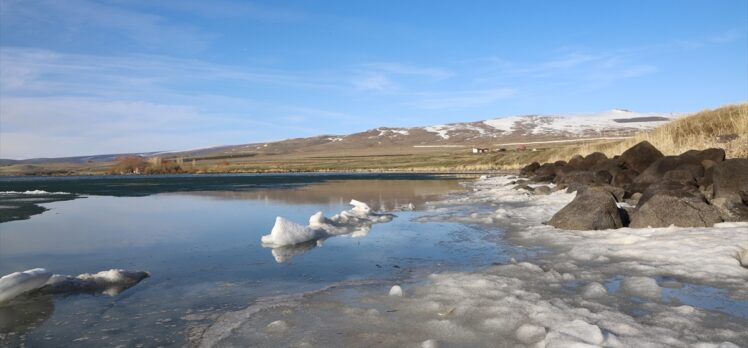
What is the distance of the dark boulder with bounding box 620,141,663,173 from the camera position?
2073 centimetres

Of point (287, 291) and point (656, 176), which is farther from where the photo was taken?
point (656, 176)

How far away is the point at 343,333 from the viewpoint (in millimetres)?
5102

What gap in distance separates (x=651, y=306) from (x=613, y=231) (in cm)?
504

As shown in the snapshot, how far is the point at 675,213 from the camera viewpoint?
10109mm

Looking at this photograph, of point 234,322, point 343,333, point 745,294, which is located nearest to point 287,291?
point 234,322

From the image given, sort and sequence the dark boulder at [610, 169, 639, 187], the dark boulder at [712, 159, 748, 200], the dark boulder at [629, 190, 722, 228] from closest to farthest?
the dark boulder at [629, 190, 722, 228], the dark boulder at [712, 159, 748, 200], the dark boulder at [610, 169, 639, 187]

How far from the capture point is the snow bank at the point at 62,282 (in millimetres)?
6492

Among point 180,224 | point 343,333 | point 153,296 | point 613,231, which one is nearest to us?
point 343,333

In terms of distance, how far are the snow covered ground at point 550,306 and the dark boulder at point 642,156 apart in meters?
12.7

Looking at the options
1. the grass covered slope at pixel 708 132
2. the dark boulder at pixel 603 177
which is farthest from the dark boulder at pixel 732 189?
the dark boulder at pixel 603 177

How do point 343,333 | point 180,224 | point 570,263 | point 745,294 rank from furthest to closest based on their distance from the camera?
point 180,224 < point 570,263 < point 745,294 < point 343,333

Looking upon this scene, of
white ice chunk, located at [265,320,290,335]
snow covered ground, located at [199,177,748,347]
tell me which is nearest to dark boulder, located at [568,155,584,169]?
snow covered ground, located at [199,177,748,347]

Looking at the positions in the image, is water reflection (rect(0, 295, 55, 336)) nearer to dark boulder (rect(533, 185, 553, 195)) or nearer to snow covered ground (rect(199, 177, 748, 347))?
snow covered ground (rect(199, 177, 748, 347))

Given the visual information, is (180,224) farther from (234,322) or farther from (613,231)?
(613,231)
